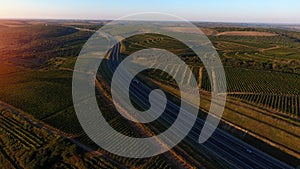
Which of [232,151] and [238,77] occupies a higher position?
[238,77]

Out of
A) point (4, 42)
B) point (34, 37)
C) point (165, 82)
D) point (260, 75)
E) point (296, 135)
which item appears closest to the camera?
point (296, 135)

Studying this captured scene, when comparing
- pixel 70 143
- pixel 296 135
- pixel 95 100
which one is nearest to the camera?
pixel 70 143

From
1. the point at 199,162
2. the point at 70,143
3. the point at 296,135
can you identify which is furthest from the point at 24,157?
the point at 296,135

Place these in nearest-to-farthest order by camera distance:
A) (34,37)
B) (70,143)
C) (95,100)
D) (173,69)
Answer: (70,143) → (95,100) → (173,69) → (34,37)

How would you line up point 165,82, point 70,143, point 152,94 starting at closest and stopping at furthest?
point 70,143 → point 152,94 → point 165,82

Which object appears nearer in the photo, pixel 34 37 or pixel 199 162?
pixel 199 162

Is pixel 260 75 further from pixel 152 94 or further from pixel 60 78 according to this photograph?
pixel 60 78

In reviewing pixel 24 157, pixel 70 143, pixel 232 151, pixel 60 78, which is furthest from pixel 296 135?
pixel 60 78

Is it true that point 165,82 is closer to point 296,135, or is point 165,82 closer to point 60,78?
point 60,78

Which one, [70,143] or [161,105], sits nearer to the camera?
[70,143]
